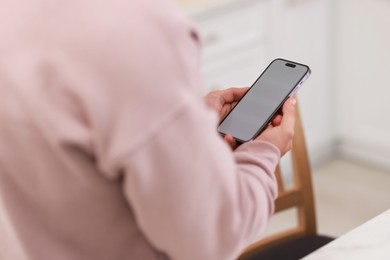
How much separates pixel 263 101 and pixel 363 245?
0.26m

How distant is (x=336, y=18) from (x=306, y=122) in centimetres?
40

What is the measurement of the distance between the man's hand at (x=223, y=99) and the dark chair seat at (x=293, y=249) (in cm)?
55

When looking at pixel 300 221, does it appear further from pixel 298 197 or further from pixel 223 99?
pixel 223 99

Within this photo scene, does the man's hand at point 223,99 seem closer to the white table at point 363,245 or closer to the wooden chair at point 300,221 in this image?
the white table at point 363,245

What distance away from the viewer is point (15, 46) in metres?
0.66

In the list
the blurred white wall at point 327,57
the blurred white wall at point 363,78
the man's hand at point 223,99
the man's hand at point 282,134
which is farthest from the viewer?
the blurred white wall at point 363,78

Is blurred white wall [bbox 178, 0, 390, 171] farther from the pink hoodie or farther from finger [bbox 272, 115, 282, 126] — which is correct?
the pink hoodie

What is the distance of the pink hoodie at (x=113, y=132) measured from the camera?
631mm

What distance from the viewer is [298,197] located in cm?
154

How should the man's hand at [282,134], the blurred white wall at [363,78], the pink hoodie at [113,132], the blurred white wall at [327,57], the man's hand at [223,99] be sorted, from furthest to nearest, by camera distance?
the blurred white wall at [363,78] → the blurred white wall at [327,57] → the man's hand at [223,99] → the man's hand at [282,134] → the pink hoodie at [113,132]

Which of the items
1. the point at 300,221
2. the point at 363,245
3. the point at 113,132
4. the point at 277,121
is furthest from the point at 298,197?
the point at 113,132

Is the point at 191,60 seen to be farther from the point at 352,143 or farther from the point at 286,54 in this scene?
the point at 352,143

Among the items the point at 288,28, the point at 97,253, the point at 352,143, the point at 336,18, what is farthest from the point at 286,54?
the point at 97,253

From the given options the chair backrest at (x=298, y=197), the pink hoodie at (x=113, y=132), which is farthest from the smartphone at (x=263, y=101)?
the chair backrest at (x=298, y=197)
